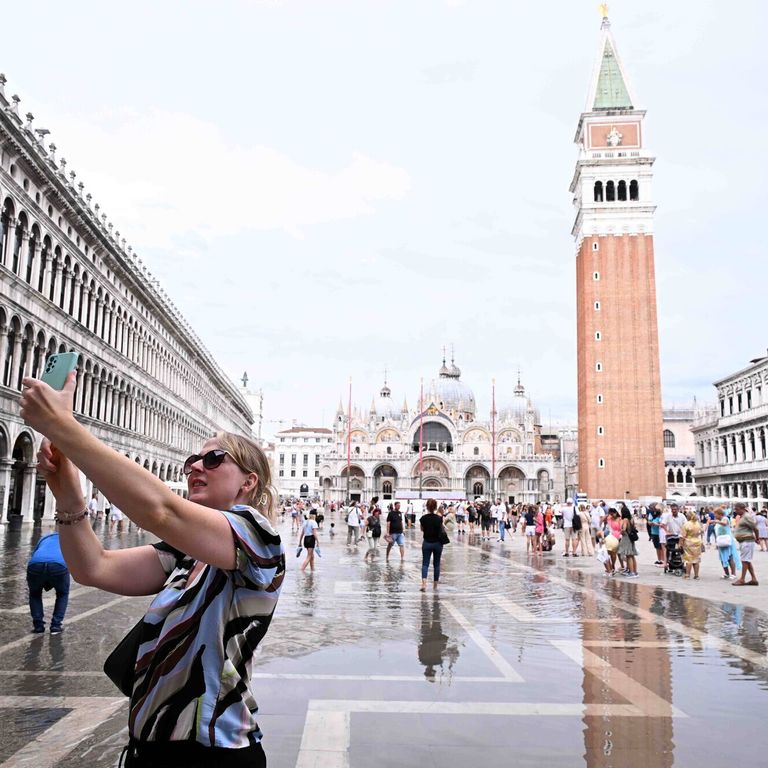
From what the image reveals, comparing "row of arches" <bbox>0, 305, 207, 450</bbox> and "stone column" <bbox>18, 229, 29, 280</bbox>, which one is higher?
"stone column" <bbox>18, 229, 29, 280</bbox>

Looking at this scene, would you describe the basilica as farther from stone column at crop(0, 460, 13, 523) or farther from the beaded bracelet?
the beaded bracelet

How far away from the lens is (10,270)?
2477 cm

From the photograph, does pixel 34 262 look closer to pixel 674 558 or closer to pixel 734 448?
pixel 674 558

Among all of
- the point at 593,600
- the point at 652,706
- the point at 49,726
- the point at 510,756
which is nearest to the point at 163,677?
the point at 510,756

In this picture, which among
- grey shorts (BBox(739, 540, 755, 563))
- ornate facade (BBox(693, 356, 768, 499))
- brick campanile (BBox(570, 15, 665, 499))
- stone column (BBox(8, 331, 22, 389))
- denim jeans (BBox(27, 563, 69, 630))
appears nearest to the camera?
Result: denim jeans (BBox(27, 563, 69, 630))

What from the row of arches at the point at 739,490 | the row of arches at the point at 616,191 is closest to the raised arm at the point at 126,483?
the row of arches at the point at 739,490

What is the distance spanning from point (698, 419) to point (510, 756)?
79.2 meters

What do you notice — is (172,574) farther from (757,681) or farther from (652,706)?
(757,681)

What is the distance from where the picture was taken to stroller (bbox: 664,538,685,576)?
1588cm

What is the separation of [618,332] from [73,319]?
1742 inches

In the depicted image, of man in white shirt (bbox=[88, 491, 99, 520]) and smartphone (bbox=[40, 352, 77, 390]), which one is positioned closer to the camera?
smartphone (bbox=[40, 352, 77, 390])

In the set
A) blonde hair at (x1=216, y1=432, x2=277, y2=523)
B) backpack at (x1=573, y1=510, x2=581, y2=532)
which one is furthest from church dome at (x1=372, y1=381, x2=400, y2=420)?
blonde hair at (x1=216, y1=432, x2=277, y2=523)

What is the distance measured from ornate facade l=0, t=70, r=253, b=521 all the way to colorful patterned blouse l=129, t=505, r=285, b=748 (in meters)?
25.1

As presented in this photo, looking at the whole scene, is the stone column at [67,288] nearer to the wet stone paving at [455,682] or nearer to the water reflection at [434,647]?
the wet stone paving at [455,682]
